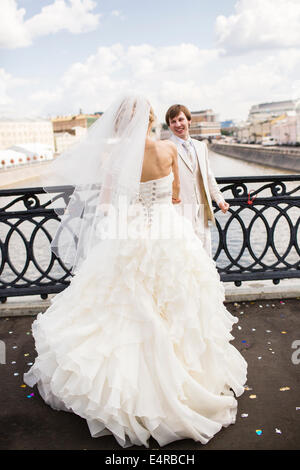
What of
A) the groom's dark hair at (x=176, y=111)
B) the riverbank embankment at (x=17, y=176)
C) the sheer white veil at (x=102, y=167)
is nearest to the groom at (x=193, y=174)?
the groom's dark hair at (x=176, y=111)

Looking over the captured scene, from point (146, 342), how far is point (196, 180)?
1.95 m

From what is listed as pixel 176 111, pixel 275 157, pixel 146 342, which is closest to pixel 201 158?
pixel 176 111

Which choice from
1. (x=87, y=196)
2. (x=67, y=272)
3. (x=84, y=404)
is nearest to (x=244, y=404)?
(x=84, y=404)

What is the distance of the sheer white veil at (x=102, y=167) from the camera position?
8.57ft

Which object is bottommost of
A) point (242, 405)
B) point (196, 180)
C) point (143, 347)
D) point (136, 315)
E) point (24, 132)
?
point (242, 405)

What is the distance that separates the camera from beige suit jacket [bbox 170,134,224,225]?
398 cm

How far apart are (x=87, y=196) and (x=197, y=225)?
1.47 metres

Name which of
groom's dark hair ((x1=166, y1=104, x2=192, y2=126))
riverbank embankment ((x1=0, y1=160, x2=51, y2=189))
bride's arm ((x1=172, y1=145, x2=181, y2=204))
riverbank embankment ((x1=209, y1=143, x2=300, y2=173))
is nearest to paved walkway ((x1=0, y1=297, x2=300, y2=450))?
bride's arm ((x1=172, y1=145, x2=181, y2=204))

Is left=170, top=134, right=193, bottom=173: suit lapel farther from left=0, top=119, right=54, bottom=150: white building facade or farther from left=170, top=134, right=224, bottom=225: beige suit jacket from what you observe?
left=0, top=119, right=54, bottom=150: white building facade

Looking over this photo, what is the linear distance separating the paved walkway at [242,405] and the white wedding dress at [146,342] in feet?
0.27

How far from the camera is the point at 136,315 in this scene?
2.61 metres

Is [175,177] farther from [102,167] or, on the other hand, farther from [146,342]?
[146,342]

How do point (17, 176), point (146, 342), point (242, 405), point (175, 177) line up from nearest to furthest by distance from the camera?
1. point (146, 342)
2. point (242, 405)
3. point (175, 177)
4. point (17, 176)
